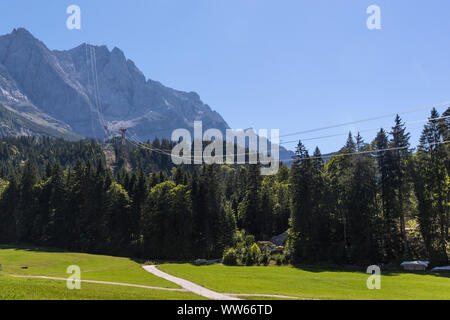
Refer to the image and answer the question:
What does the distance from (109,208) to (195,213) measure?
65.5 ft

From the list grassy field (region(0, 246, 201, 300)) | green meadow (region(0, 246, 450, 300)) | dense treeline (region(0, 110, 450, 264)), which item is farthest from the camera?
dense treeline (region(0, 110, 450, 264))

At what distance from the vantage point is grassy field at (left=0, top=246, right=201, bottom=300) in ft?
68.8

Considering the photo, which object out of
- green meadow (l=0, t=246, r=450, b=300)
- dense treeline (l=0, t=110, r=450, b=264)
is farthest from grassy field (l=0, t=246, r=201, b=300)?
dense treeline (l=0, t=110, r=450, b=264)

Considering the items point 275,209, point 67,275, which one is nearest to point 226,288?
point 67,275

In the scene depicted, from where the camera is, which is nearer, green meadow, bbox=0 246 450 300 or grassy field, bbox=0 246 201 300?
grassy field, bbox=0 246 201 300

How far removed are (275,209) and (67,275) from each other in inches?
2254

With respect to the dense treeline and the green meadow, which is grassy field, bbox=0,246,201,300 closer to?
the green meadow

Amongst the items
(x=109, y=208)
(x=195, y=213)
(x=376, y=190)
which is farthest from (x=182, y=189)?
(x=376, y=190)

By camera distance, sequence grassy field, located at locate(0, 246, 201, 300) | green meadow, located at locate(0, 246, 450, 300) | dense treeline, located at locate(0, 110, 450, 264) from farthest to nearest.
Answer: dense treeline, located at locate(0, 110, 450, 264), green meadow, located at locate(0, 246, 450, 300), grassy field, located at locate(0, 246, 201, 300)

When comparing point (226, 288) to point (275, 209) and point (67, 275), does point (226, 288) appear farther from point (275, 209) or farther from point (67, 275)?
point (275, 209)

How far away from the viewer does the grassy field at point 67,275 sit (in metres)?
21.0

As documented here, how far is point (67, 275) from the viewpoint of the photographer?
38312 millimetres

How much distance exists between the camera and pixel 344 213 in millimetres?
57219

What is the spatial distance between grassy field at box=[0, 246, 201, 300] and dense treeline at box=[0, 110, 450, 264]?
1559 centimetres
